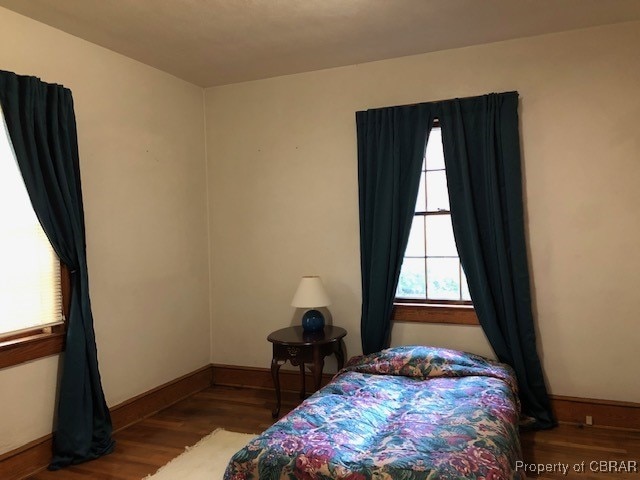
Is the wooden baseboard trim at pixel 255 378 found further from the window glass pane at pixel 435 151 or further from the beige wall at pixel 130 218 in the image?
the window glass pane at pixel 435 151

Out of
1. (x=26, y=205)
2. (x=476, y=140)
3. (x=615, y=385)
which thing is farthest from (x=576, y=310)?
(x=26, y=205)

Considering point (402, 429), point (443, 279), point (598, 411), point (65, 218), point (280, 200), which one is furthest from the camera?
point (280, 200)

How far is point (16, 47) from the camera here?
2.94 metres

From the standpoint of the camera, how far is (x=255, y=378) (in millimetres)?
4406

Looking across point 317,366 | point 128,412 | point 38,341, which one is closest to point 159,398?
point 128,412

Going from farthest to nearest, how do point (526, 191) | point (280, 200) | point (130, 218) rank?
1. point (280, 200)
2. point (130, 218)
3. point (526, 191)

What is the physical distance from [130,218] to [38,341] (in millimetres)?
1106

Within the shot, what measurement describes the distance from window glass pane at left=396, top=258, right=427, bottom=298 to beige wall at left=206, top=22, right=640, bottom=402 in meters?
0.26

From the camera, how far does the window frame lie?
9.25 ft

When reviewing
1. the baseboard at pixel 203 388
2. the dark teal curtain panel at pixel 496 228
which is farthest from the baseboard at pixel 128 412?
the dark teal curtain panel at pixel 496 228

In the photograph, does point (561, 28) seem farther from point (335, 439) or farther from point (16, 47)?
point (16, 47)

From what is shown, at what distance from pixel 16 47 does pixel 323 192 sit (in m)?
2.28

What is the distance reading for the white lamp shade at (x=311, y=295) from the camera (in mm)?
3730

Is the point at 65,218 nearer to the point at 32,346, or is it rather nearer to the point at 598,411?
the point at 32,346
